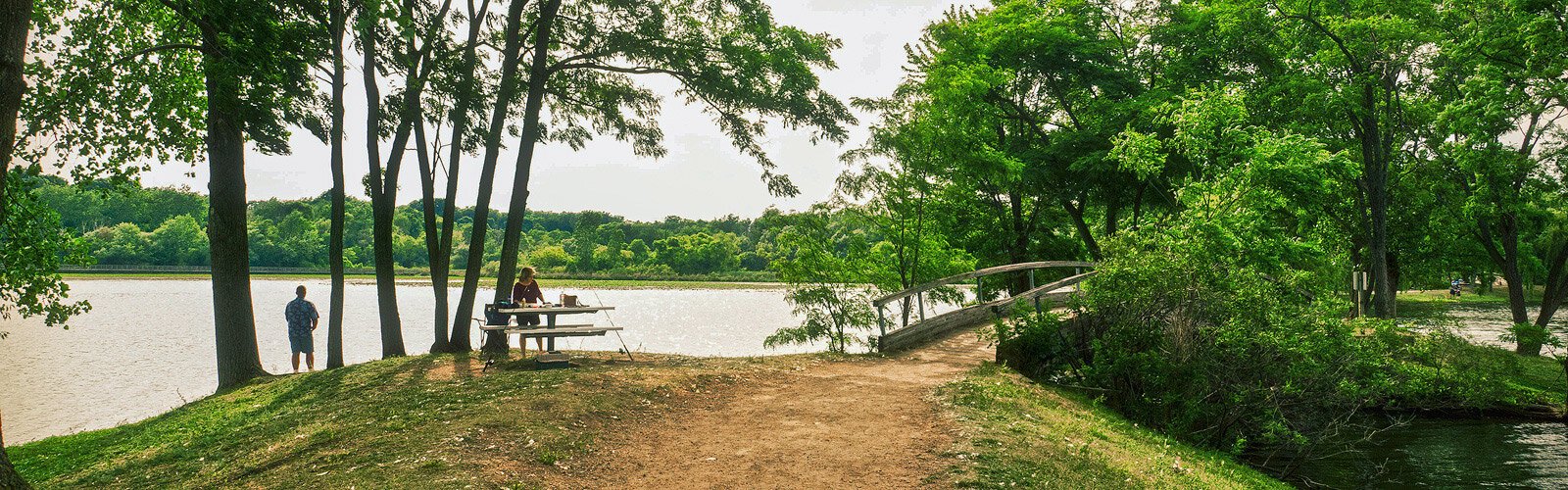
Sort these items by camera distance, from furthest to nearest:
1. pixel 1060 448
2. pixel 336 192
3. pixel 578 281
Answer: pixel 578 281 → pixel 336 192 → pixel 1060 448

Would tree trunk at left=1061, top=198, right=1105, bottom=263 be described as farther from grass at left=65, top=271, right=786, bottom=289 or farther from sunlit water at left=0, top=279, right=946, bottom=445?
grass at left=65, top=271, right=786, bottom=289

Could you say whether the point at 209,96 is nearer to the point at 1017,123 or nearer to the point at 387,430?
the point at 387,430

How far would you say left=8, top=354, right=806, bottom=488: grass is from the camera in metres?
6.08

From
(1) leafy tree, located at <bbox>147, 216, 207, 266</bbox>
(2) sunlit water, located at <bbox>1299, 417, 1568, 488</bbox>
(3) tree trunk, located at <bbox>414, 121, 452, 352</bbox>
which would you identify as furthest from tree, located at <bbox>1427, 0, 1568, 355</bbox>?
(1) leafy tree, located at <bbox>147, 216, 207, 266</bbox>

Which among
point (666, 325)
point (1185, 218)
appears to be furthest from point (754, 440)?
point (666, 325)

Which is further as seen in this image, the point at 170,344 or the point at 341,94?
the point at 170,344

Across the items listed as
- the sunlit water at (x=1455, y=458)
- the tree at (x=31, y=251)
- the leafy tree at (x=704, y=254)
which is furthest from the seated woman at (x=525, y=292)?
the leafy tree at (x=704, y=254)

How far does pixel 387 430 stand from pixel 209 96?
847cm

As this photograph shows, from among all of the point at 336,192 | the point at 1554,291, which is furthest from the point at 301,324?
the point at 1554,291

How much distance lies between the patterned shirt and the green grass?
485 inches

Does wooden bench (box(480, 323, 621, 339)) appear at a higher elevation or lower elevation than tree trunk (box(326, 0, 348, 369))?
lower

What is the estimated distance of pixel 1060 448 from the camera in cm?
711

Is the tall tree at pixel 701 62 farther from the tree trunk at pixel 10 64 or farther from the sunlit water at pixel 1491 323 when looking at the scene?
the sunlit water at pixel 1491 323

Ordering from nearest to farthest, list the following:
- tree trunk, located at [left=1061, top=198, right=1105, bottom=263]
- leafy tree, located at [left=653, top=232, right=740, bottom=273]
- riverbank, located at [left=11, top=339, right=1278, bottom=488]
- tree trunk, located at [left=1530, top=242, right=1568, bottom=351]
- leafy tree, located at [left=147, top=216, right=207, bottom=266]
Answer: riverbank, located at [left=11, top=339, right=1278, bottom=488], tree trunk, located at [left=1530, top=242, right=1568, bottom=351], tree trunk, located at [left=1061, top=198, right=1105, bottom=263], leafy tree, located at [left=653, top=232, right=740, bottom=273], leafy tree, located at [left=147, top=216, right=207, bottom=266]
